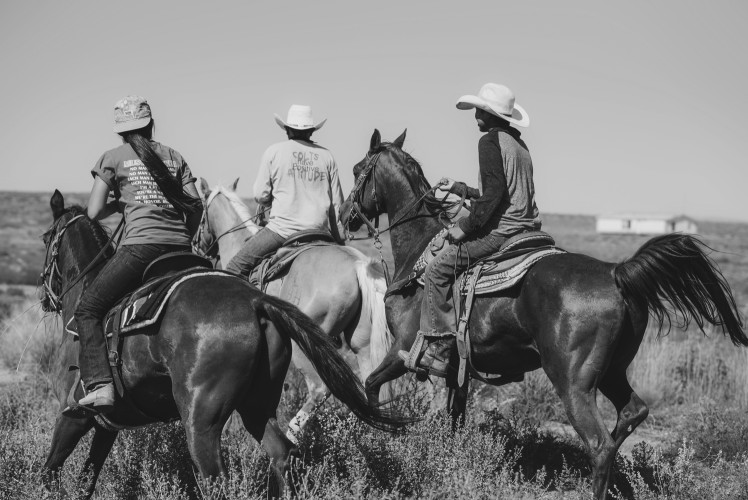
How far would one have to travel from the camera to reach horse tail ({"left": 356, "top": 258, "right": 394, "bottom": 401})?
7.84m

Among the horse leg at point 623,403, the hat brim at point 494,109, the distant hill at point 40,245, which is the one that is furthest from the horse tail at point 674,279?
the distant hill at point 40,245

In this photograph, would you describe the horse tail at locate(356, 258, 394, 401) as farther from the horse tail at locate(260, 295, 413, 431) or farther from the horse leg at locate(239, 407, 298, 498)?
the horse leg at locate(239, 407, 298, 498)

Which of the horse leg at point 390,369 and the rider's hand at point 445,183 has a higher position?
the rider's hand at point 445,183

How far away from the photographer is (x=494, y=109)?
21.5 ft

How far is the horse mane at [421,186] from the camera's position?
7332 millimetres

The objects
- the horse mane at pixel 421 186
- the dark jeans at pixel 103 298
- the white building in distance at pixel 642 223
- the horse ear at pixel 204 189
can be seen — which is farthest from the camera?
the white building in distance at pixel 642 223

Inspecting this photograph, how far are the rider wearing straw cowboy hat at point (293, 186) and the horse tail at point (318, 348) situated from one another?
133 inches

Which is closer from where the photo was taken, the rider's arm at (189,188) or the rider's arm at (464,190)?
the rider's arm at (189,188)

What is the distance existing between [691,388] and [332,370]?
27.1 feet

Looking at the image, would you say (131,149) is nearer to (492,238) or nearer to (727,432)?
(492,238)

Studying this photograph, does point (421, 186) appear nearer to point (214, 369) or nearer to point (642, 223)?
point (214, 369)

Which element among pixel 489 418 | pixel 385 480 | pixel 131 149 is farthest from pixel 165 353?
pixel 489 418

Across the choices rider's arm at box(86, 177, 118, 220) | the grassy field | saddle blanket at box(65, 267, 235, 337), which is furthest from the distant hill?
saddle blanket at box(65, 267, 235, 337)

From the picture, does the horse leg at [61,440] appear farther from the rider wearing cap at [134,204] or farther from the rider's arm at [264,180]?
the rider's arm at [264,180]
